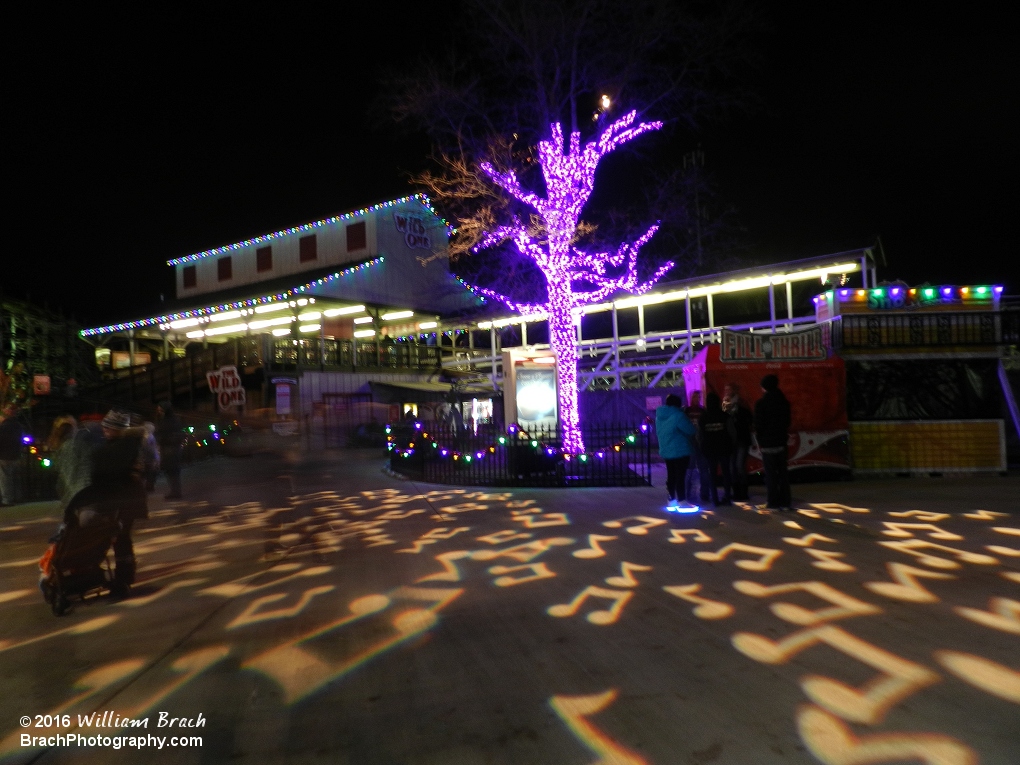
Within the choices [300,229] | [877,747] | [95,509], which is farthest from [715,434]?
[300,229]

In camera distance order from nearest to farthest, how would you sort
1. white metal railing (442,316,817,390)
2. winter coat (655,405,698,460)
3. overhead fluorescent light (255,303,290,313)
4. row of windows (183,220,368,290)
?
winter coat (655,405,698,460) → white metal railing (442,316,817,390) → overhead fluorescent light (255,303,290,313) → row of windows (183,220,368,290)

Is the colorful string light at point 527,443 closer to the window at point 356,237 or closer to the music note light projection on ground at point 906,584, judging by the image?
the music note light projection on ground at point 906,584

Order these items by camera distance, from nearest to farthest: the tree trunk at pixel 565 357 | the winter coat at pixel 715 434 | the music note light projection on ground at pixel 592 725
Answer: the music note light projection on ground at pixel 592 725, the winter coat at pixel 715 434, the tree trunk at pixel 565 357

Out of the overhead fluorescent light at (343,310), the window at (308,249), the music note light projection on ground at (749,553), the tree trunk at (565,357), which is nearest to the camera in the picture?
the music note light projection on ground at (749,553)

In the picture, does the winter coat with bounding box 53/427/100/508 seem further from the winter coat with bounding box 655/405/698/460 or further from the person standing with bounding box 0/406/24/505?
the person standing with bounding box 0/406/24/505

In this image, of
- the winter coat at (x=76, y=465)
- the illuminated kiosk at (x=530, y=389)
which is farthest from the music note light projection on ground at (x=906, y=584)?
the illuminated kiosk at (x=530, y=389)

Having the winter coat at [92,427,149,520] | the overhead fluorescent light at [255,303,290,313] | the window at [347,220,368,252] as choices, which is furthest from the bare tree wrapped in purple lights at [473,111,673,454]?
the window at [347,220,368,252]

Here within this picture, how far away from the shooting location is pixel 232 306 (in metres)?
29.0

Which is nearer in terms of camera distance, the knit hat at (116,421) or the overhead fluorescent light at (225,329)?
the knit hat at (116,421)

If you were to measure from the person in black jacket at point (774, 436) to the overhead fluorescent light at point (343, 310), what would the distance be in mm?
22039

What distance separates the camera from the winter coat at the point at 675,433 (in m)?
9.89

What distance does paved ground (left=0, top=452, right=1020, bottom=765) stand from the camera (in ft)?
11.5

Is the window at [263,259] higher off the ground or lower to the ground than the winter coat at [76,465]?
higher

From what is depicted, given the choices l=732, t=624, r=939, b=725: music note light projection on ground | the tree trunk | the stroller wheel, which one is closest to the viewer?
l=732, t=624, r=939, b=725: music note light projection on ground
